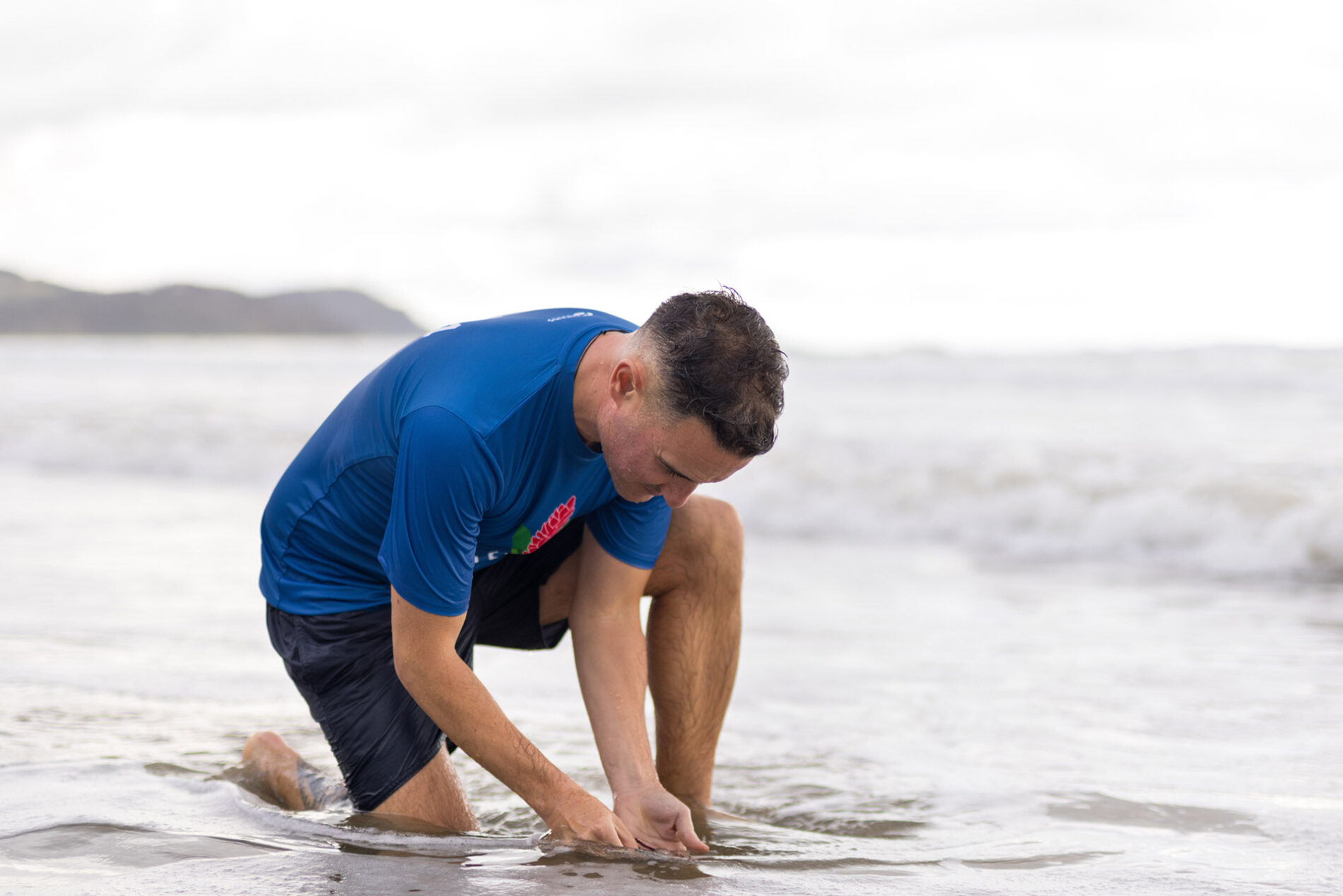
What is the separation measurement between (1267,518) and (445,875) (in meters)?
6.81

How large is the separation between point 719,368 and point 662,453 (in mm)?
208

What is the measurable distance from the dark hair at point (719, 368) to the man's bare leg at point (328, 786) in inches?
46.5

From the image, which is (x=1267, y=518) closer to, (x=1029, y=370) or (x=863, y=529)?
(x=863, y=529)

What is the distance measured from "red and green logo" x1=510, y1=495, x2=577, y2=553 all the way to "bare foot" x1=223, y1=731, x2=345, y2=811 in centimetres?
93

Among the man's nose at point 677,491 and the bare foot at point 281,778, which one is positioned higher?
the man's nose at point 677,491

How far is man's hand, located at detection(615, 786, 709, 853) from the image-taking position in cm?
267

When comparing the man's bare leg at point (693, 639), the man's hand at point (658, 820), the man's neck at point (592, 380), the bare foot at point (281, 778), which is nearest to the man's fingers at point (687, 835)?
the man's hand at point (658, 820)

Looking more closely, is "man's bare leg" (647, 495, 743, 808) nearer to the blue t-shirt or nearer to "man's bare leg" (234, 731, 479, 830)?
the blue t-shirt

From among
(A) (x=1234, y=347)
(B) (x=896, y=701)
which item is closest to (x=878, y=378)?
(A) (x=1234, y=347)

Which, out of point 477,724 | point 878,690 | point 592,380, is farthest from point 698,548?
point 878,690

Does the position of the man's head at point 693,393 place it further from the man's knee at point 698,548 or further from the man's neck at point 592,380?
the man's knee at point 698,548

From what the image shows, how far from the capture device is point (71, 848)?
2477 mm

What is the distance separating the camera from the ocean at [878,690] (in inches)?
101

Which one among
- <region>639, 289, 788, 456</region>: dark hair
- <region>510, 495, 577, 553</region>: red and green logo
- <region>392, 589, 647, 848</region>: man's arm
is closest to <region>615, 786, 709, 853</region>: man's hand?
<region>392, 589, 647, 848</region>: man's arm
